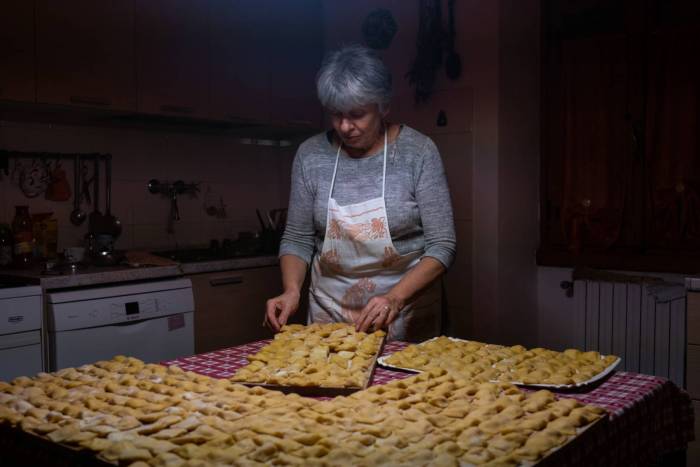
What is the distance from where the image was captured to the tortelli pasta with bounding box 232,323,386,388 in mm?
1403

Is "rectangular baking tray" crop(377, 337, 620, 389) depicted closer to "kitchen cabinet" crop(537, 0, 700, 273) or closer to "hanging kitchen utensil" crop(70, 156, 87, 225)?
"kitchen cabinet" crop(537, 0, 700, 273)

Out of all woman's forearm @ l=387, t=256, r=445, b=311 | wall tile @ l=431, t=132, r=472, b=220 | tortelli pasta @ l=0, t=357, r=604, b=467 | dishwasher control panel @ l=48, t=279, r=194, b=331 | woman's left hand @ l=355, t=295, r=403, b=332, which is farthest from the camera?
wall tile @ l=431, t=132, r=472, b=220

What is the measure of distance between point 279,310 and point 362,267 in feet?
1.08

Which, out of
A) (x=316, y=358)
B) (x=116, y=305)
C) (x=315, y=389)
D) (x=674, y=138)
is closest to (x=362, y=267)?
(x=316, y=358)

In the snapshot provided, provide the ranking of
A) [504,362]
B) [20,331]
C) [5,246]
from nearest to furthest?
[504,362] < [20,331] < [5,246]

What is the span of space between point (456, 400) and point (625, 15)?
288 cm

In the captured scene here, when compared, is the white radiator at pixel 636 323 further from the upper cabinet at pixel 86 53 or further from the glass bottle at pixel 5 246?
the glass bottle at pixel 5 246

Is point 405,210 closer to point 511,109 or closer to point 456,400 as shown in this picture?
point 456,400

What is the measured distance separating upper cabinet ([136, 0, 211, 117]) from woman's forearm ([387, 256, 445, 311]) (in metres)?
1.77

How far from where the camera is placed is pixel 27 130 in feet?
10.3

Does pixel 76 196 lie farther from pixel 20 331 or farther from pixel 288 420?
pixel 288 420

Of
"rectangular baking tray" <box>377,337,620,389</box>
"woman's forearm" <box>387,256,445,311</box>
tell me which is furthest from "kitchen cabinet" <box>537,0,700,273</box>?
"rectangular baking tray" <box>377,337,620,389</box>

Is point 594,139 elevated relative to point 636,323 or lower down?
elevated

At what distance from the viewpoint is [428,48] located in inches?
142
